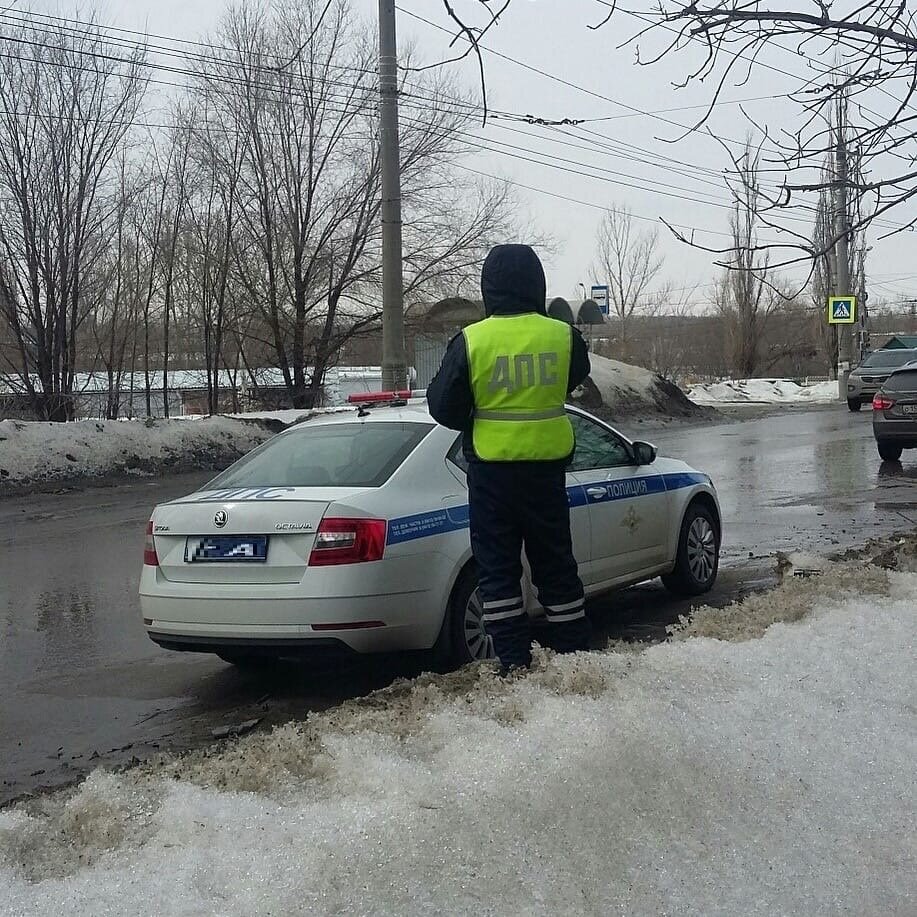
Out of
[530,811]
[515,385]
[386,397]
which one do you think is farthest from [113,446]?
[530,811]

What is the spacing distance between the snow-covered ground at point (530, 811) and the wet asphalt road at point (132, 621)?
173 cm

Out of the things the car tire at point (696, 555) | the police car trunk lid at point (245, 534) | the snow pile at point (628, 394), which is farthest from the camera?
the snow pile at point (628, 394)

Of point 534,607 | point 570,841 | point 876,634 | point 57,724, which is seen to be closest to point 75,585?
point 57,724

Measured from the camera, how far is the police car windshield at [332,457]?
616cm

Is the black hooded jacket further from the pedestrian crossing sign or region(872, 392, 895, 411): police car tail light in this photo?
the pedestrian crossing sign

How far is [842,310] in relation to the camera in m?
29.2

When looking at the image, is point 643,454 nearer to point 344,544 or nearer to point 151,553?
point 344,544

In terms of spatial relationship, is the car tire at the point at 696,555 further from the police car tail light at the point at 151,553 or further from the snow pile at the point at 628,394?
the snow pile at the point at 628,394

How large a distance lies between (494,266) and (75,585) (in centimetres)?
568

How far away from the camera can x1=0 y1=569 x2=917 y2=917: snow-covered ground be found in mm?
2861

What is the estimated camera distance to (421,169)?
88.8 feet

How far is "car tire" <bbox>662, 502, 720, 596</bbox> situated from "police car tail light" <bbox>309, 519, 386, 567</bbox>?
2.84m

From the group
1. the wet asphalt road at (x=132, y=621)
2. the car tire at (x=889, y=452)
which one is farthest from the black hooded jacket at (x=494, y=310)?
the car tire at (x=889, y=452)

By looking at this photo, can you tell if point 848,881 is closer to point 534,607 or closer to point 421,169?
point 534,607
